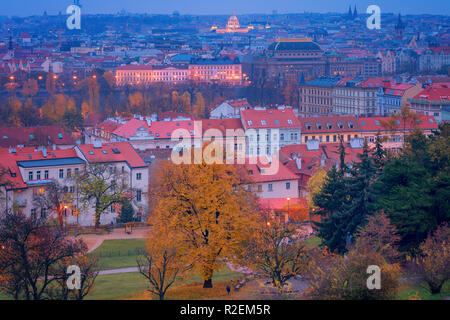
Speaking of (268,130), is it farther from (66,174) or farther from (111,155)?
(66,174)

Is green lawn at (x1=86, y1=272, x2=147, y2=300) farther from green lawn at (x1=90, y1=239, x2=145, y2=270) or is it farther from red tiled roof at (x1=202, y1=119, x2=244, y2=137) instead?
red tiled roof at (x1=202, y1=119, x2=244, y2=137)

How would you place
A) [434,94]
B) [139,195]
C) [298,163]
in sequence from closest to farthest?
[139,195], [298,163], [434,94]

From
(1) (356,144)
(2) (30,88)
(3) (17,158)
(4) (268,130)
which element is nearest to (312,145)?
(1) (356,144)

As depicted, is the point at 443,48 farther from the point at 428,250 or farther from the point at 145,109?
the point at 428,250

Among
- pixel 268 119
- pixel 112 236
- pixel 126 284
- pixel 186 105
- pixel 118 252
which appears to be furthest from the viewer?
pixel 186 105

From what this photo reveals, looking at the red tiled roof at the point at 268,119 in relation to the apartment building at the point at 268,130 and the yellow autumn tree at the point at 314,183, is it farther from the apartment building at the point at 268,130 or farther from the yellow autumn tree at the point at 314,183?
the yellow autumn tree at the point at 314,183

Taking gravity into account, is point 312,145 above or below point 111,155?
below
